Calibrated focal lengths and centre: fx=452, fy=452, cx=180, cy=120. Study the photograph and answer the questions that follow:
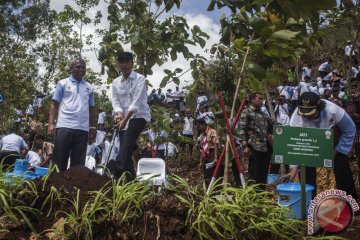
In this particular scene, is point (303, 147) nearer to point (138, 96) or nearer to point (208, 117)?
point (138, 96)

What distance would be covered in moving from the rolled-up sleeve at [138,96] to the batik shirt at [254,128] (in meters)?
2.53

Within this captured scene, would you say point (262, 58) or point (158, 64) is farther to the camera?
point (158, 64)

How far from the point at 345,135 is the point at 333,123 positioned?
8.9 inches

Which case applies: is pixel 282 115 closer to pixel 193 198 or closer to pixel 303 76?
pixel 303 76

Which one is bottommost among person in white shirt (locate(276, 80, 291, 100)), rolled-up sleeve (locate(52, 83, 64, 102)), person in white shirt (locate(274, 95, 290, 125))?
rolled-up sleeve (locate(52, 83, 64, 102))

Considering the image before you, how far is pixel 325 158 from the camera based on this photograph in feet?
13.1

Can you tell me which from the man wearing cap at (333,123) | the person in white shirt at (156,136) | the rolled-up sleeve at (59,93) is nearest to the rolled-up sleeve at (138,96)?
the rolled-up sleeve at (59,93)

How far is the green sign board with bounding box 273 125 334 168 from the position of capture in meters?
3.98

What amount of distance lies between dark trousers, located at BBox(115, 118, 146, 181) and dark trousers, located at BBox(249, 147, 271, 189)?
8.60 ft

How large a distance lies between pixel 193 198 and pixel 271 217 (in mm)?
560

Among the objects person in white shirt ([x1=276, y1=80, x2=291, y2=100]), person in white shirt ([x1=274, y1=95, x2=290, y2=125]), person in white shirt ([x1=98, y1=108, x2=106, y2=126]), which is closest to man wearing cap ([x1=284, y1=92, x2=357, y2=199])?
person in white shirt ([x1=274, y1=95, x2=290, y2=125])

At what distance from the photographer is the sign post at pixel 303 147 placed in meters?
3.98

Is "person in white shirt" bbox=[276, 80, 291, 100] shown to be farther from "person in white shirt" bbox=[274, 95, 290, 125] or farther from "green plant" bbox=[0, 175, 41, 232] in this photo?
"green plant" bbox=[0, 175, 41, 232]

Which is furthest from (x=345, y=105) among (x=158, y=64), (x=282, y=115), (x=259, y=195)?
(x=259, y=195)
